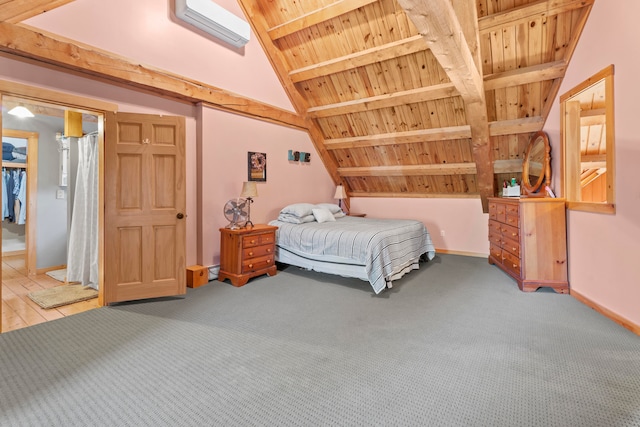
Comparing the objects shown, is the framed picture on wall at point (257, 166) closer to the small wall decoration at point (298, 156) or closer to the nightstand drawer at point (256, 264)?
the small wall decoration at point (298, 156)

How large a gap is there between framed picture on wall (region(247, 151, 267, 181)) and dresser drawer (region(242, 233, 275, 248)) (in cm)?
96

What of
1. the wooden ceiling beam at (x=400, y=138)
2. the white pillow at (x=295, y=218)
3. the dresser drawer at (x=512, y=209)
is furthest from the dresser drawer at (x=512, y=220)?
A: the white pillow at (x=295, y=218)

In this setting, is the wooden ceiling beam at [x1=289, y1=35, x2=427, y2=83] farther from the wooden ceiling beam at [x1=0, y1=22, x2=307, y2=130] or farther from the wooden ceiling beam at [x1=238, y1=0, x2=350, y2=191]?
the wooden ceiling beam at [x1=0, y1=22, x2=307, y2=130]

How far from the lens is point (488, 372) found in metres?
1.86

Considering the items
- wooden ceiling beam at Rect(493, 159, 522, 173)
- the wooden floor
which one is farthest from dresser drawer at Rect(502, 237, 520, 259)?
the wooden floor

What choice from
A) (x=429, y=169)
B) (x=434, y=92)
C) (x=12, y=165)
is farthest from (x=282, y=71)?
(x=12, y=165)

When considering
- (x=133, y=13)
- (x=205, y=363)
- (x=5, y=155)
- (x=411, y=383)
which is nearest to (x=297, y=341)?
(x=205, y=363)

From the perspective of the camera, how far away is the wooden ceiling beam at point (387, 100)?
402cm

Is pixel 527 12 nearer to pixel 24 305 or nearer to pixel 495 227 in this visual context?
pixel 495 227

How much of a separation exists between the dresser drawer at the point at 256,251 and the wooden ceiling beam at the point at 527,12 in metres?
3.56

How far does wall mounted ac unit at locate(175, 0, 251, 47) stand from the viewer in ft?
11.4

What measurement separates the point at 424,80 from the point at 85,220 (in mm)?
4592

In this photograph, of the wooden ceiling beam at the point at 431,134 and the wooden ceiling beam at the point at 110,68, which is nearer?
the wooden ceiling beam at the point at 110,68

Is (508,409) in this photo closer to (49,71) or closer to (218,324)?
(218,324)
